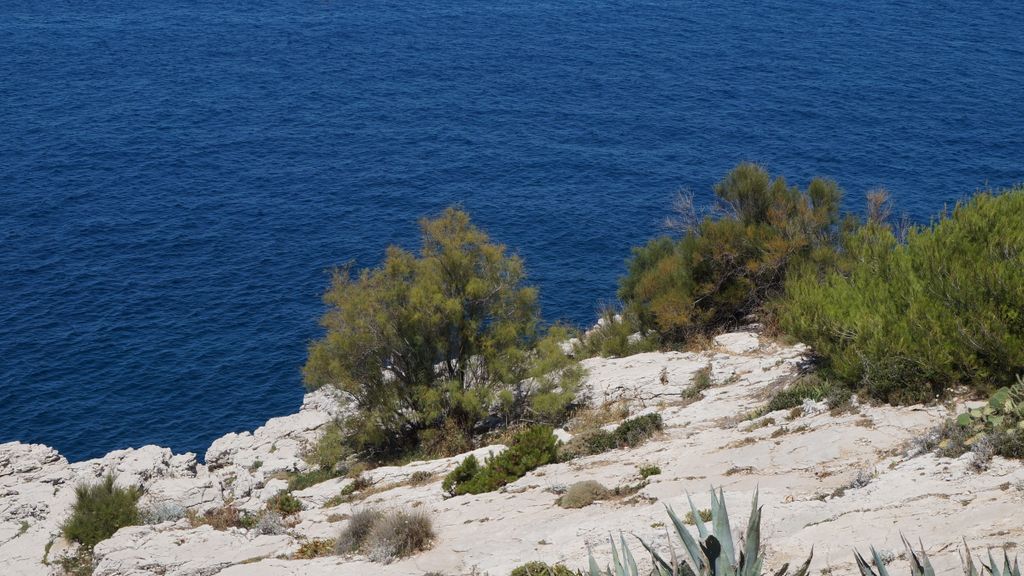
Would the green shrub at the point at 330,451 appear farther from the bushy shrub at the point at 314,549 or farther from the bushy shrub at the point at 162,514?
the bushy shrub at the point at 314,549

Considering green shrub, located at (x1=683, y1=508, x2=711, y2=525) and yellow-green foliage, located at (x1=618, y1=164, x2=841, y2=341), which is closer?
green shrub, located at (x1=683, y1=508, x2=711, y2=525)

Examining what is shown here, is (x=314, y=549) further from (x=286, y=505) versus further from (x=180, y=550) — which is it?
(x=286, y=505)

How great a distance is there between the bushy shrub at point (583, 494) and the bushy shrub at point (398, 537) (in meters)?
2.83

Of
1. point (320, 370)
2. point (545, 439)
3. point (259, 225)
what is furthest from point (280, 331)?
point (545, 439)

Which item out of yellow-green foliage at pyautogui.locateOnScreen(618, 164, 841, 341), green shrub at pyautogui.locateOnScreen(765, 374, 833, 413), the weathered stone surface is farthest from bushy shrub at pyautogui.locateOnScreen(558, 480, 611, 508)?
yellow-green foliage at pyautogui.locateOnScreen(618, 164, 841, 341)

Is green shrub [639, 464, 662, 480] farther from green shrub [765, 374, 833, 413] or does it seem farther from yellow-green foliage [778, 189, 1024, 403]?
yellow-green foliage [778, 189, 1024, 403]

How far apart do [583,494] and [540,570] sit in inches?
146

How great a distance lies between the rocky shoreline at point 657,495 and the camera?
16422mm

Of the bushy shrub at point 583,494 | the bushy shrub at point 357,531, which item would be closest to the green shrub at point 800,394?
the bushy shrub at point 583,494

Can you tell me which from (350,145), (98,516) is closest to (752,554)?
(98,516)

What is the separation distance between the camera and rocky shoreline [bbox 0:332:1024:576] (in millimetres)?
16422

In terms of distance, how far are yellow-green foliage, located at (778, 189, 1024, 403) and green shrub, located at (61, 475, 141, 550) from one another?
1903cm

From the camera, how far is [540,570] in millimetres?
17516

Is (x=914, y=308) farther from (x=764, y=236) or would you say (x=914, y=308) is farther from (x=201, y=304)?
(x=201, y=304)
